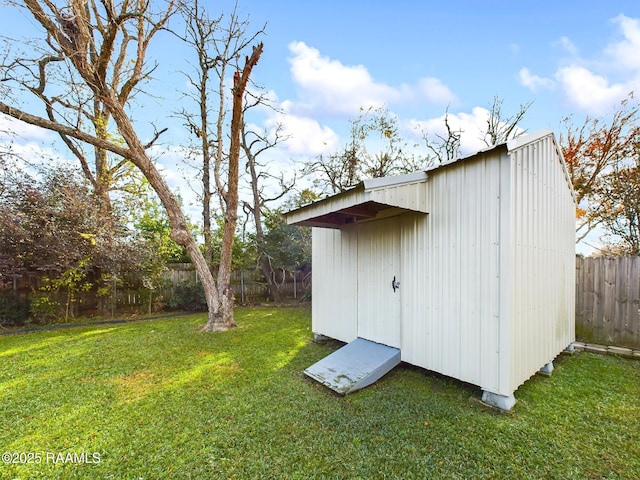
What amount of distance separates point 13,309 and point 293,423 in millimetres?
8106

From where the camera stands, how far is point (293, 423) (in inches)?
96.3

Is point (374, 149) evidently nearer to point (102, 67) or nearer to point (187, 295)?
point (102, 67)

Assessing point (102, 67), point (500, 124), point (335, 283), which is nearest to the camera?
point (335, 283)

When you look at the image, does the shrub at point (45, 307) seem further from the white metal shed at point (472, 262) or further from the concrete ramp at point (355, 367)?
the concrete ramp at point (355, 367)

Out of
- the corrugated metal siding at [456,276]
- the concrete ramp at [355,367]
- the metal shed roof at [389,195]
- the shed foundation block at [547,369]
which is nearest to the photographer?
the corrugated metal siding at [456,276]

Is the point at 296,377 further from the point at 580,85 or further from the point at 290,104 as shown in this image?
the point at 580,85

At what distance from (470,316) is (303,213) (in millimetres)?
2414

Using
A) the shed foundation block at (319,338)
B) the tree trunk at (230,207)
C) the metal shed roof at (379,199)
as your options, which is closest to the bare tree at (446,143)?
the tree trunk at (230,207)

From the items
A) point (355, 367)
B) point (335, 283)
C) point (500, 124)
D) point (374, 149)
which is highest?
point (500, 124)

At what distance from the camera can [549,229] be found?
348cm

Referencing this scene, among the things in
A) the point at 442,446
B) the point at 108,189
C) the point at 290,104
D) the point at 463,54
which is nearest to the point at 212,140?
the point at 290,104

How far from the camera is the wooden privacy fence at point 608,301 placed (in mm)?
4207

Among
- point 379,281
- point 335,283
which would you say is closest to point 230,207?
point 335,283

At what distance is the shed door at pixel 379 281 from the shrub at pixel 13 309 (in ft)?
26.8
